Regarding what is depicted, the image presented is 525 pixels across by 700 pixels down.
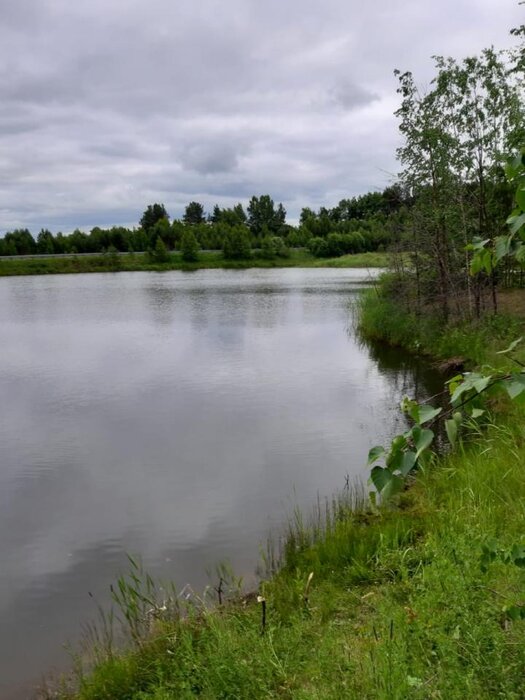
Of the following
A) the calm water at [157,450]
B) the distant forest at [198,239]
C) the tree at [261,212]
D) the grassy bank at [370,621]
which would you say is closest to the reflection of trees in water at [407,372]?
the calm water at [157,450]

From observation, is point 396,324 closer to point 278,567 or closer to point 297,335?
point 297,335

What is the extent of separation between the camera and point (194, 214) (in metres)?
145

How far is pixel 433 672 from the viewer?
10.3 ft

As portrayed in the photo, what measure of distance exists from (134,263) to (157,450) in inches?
3327

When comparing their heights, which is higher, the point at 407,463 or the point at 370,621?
the point at 407,463

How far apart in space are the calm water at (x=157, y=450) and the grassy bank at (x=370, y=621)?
943mm

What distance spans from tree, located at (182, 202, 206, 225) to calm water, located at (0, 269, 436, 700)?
126 metres

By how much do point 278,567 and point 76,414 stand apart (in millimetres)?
8184

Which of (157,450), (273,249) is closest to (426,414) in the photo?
(157,450)

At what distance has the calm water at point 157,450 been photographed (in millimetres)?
Answer: 6410

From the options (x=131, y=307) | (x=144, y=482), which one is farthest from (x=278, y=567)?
(x=131, y=307)

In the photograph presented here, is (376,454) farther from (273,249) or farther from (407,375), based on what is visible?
(273,249)

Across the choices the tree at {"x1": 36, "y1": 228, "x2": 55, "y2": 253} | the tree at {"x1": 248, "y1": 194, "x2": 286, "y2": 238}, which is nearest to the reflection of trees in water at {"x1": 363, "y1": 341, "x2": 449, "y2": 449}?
the tree at {"x1": 36, "y1": 228, "x2": 55, "y2": 253}

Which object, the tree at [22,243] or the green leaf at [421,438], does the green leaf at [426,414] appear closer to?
the green leaf at [421,438]
